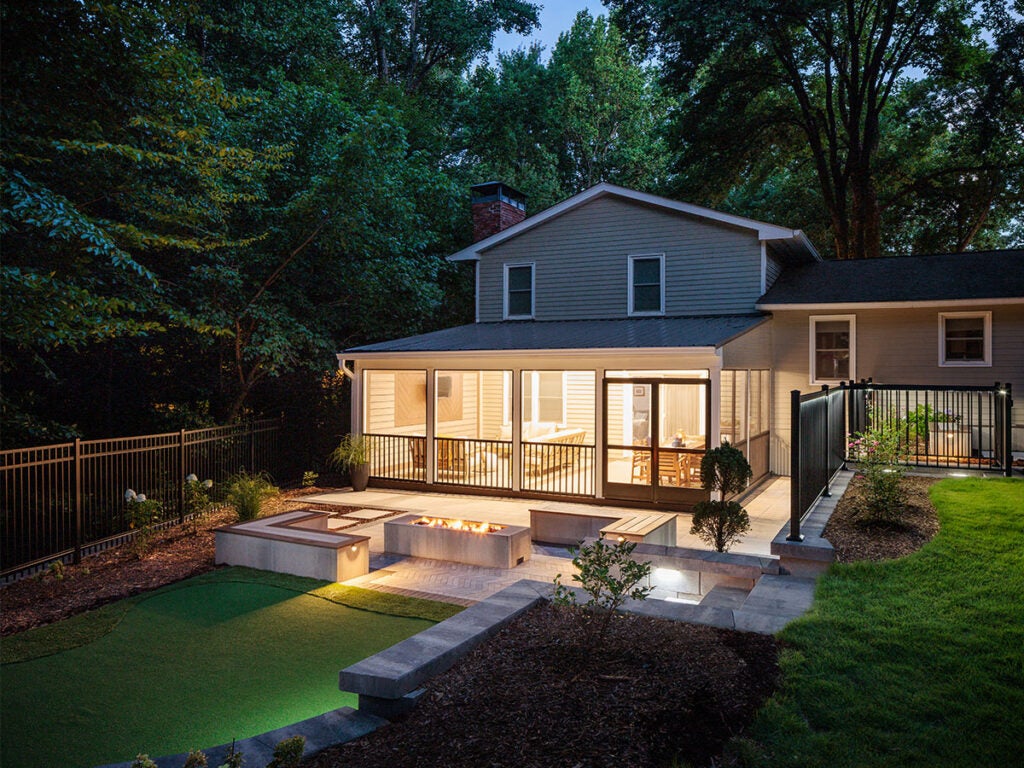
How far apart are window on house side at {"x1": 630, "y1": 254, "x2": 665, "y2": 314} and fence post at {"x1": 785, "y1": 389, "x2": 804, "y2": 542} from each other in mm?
8615

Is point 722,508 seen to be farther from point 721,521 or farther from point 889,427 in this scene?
point 889,427

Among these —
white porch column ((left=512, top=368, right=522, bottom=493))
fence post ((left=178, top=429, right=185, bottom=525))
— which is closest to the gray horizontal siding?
white porch column ((left=512, top=368, right=522, bottom=493))

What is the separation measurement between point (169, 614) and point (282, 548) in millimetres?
1557

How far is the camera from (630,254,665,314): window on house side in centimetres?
1546

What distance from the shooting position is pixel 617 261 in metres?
15.9

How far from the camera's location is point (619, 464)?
42.5 ft

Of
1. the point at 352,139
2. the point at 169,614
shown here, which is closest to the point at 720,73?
the point at 352,139

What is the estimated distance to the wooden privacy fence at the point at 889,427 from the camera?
7543mm

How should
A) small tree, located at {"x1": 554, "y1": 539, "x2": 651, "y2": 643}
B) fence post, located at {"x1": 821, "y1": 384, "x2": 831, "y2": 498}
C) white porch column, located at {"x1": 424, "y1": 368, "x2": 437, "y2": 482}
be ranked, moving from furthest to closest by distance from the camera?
white porch column, located at {"x1": 424, "y1": 368, "x2": 437, "y2": 482}, fence post, located at {"x1": 821, "y1": 384, "x2": 831, "y2": 498}, small tree, located at {"x1": 554, "y1": 539, "x2": 651, "y2": 643}

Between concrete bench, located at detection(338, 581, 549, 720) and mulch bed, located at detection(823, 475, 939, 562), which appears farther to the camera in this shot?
mulch bed, located at detection(823, 475, 939, 562)

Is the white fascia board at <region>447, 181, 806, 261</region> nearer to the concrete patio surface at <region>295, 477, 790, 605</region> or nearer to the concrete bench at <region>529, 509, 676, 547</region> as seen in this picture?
the concrete patio surface at <region>295, 477, 790, 605</region>

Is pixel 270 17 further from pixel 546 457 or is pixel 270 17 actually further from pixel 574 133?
pixel 546 457

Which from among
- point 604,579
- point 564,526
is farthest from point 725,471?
point 604,579

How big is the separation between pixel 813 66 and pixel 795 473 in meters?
22.8
